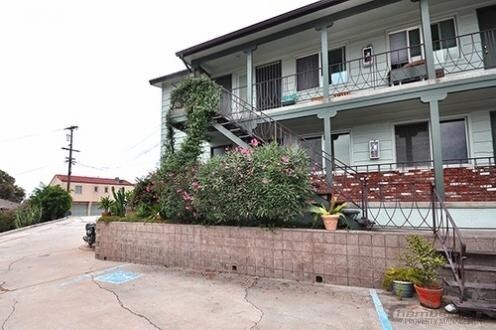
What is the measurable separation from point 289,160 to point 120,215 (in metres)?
6.24

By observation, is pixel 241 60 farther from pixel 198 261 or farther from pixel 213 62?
pixel 198 261

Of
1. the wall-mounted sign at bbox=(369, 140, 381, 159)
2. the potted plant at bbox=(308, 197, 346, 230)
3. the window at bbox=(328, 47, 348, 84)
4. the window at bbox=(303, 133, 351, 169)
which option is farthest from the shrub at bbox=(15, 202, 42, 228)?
the wall-mounted sign at bbox=(369, 140, 381, 159)

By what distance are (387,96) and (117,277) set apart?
7917 millimetres

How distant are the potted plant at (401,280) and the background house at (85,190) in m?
42.0

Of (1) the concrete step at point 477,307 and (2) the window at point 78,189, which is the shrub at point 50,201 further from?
(1) the concrete step at point 477,307

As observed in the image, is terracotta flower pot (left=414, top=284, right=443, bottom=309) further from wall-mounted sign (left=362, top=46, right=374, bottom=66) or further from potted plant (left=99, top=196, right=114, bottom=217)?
potted plant (left=99, top=196, right=114, bottom=217)

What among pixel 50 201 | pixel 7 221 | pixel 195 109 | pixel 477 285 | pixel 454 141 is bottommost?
pixel 7 221

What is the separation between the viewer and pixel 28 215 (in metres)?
20.2

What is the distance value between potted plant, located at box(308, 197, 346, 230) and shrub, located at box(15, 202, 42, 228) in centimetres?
2137

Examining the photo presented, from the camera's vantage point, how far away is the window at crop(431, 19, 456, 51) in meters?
8.61

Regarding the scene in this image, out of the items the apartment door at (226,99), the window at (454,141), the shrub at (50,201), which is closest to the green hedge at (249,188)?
the apartment door at (226,99)

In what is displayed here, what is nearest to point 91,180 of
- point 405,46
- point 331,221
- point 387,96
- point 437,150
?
point 405,46

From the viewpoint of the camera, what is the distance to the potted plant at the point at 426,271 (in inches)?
167

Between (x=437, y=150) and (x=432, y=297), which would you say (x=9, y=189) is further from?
(x=432, y=297)
